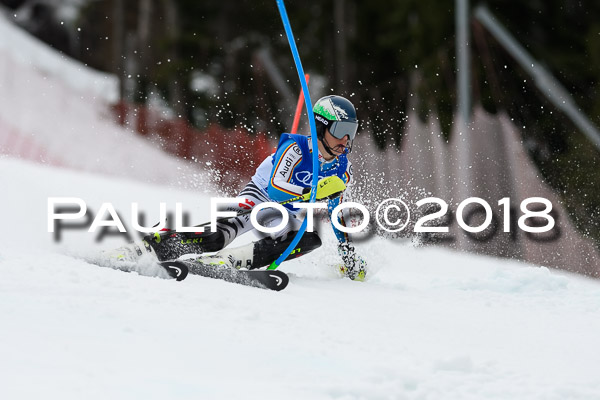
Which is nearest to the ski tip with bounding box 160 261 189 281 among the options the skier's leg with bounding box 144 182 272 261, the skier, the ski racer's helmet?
the skier

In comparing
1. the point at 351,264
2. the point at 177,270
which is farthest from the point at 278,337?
the point at 351,264

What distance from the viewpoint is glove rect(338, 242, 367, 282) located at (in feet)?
20.5

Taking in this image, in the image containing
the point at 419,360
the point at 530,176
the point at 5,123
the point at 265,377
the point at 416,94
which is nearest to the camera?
the point at 265,377

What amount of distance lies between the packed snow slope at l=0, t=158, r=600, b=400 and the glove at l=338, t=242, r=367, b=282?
16 centimetres

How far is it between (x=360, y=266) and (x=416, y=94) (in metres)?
6.53

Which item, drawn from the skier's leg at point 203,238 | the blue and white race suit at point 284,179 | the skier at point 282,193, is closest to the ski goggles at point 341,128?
the skier at point 282,193

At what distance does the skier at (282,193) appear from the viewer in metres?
5.61

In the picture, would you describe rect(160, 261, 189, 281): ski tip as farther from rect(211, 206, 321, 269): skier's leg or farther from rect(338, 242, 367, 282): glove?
rect(338, 242, 367, 282): glove

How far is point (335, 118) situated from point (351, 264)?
1.19 metres

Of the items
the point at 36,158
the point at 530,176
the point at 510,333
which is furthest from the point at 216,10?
the point at 510,333

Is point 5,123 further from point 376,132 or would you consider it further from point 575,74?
point 575,74

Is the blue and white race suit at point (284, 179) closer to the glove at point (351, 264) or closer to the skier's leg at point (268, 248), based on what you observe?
the skier's leg at point (268, 248)

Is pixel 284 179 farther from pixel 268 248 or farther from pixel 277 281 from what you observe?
pixel 277 281

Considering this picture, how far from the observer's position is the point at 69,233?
6.45 meters
